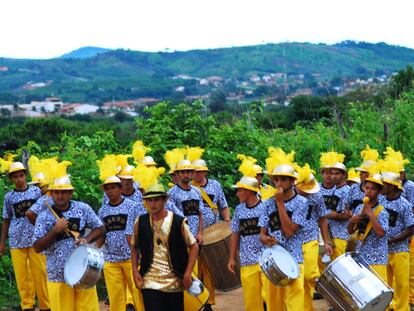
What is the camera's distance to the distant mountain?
133m

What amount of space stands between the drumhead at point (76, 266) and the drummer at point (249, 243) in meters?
1.91

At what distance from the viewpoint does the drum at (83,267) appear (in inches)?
319

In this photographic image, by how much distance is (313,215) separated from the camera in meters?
9.61

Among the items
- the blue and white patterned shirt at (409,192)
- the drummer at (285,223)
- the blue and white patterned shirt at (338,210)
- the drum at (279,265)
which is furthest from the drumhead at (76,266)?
the blue and white patterned shirt at (409,192)

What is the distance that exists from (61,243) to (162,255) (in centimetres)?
126

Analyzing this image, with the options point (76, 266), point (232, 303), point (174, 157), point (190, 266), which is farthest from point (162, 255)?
point (232, 303)

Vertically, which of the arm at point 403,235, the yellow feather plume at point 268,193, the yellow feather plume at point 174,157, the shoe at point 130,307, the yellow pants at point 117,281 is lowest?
the shoe at point 130,307

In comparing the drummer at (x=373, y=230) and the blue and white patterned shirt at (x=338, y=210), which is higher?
the drummer at (x=373, y=230)

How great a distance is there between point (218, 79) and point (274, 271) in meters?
139

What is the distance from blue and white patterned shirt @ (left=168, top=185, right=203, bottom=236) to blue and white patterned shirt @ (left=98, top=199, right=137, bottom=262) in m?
1.05

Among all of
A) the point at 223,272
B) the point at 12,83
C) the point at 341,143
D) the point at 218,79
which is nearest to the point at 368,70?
the point at 218,79

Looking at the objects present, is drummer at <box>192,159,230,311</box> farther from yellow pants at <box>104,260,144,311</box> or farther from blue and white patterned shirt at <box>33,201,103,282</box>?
blue and white patterned shirt at <box>33,201,103,282</box>

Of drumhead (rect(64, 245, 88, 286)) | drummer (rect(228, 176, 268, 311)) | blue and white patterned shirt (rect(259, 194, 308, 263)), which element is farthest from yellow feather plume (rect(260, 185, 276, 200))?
drumhead (rect(64, 245, 88, 286))

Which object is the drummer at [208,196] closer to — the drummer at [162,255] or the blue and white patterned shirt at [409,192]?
the blue and white patterned shirt at [409,192]
